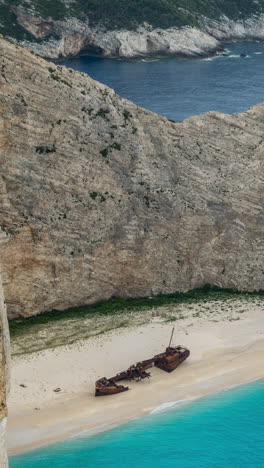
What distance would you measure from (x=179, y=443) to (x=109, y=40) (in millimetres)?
97677

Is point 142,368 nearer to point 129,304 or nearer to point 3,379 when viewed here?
point 129,304

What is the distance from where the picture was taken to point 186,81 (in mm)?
98062

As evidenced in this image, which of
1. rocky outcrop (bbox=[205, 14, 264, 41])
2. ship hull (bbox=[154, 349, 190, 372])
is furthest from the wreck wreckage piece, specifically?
rocky outcrop (bbox=[205, 14, 264, 41])

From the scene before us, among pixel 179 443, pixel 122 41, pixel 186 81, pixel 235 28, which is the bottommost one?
pixel 179 443

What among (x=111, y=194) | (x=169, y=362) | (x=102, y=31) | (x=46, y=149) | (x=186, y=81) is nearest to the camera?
(x=169, y=362)

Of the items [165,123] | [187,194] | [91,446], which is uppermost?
[165,123]

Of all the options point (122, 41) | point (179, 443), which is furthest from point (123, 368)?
point (122, 41)

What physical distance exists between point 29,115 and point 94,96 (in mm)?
5763

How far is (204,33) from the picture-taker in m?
128

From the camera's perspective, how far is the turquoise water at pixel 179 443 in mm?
34969

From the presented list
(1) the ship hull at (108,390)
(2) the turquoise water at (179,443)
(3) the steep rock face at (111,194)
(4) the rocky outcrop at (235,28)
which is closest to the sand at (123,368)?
(1) the ship hull at (108,390)

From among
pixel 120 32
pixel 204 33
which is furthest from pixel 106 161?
pixel 204 33

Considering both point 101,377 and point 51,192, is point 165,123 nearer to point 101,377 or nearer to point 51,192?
point 51,192

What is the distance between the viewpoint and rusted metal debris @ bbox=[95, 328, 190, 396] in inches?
1531
